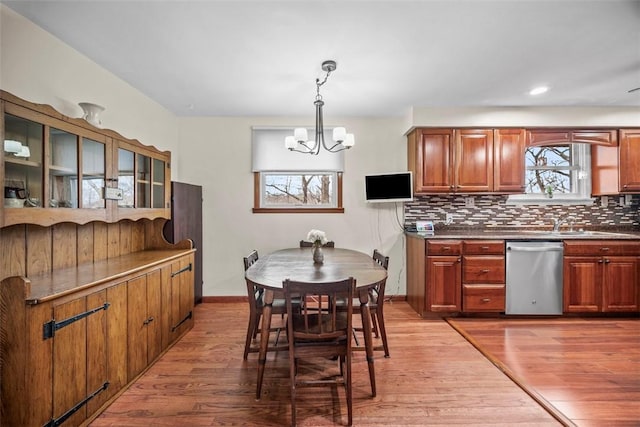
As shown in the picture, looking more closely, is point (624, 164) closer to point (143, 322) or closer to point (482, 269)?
point (482, 269)

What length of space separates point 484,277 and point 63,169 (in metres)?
3.85

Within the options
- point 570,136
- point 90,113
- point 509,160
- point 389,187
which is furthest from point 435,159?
point 90,113

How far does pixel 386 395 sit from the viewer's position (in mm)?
2008

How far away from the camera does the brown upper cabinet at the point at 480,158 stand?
3.64 m

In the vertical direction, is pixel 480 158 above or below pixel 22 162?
above

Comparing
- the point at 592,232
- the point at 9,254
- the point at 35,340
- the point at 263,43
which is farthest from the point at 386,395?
the point at 592,232

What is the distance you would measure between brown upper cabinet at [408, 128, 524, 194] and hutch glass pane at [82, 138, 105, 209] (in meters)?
3.23

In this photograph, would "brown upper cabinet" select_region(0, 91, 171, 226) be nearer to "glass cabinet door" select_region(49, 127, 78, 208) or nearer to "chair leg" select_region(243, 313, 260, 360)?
"glass cabinet door" select_region(49, 127, 78, 208)

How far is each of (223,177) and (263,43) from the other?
2.11m

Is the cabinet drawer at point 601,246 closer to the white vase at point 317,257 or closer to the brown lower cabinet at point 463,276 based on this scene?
the brown lower cabinet at point 463,276

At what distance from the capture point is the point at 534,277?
11.0ft

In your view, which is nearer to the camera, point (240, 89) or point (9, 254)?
point (9, 254)

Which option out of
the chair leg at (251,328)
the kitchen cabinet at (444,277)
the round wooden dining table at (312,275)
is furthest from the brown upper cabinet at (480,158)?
the chair leg at (251,328)

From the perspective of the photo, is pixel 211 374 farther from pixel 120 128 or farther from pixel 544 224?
pixel 544 224
